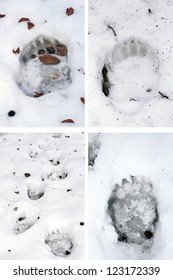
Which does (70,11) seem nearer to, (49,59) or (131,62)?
(49,59)

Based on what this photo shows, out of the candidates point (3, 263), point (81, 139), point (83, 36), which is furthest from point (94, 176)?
point (83, 36)

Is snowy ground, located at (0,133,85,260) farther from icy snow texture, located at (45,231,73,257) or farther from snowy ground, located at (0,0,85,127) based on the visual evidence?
snowy ground, located at (0,0,85,127)

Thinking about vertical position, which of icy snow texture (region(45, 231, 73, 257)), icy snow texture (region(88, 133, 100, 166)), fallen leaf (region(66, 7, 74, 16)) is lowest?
icy snow texture (region(45, 231, 73, 257))

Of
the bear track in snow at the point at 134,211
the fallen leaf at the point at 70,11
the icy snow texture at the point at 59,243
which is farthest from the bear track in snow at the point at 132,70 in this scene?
the icy snow texture at the point at 59,243

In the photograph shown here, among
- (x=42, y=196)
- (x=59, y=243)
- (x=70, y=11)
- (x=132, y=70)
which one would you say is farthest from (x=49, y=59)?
(x=59, y=243)

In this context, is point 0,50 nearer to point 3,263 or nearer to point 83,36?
point 83,36

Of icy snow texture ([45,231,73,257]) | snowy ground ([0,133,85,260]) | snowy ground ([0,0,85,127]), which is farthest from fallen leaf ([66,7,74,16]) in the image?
icy snow texture ([45,231,73,257])

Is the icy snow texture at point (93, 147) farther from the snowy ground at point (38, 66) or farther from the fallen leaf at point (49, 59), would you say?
the fallen leaf at point (49, 59)
